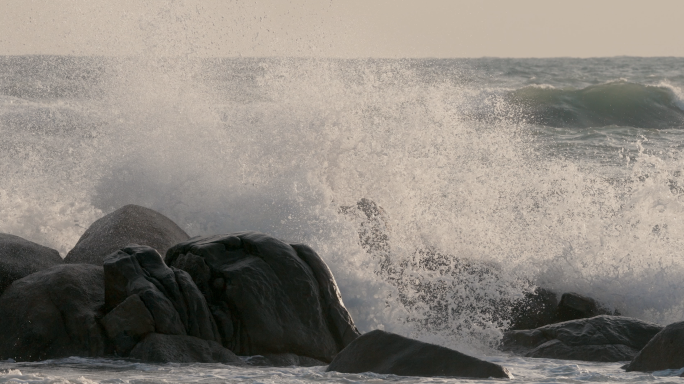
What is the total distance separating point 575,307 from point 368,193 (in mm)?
2763

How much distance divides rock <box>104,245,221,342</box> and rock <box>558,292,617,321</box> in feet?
10.7

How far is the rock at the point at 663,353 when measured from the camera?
4.66 meters

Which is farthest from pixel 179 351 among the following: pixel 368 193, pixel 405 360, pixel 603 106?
pixel 603 106

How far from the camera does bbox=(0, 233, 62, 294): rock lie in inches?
208

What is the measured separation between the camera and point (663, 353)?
186 inches

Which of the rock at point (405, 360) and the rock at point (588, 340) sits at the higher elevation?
the rock at point (405, 360)

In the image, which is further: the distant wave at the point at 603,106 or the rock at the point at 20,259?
the distant wave at the point at 603,106

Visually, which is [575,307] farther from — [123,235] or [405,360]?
[123,235]

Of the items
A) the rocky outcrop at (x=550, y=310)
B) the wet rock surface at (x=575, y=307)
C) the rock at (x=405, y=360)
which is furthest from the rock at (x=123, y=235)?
the wet rock surface at (x=575, y=307)

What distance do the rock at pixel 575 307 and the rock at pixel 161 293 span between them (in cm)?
325

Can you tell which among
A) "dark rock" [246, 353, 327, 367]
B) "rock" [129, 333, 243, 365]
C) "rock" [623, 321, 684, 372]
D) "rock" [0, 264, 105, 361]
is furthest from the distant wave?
"rock" [0, 264, 105, 361]

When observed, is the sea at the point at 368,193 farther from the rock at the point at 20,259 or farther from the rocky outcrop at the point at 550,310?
the rock at the point at 20,259

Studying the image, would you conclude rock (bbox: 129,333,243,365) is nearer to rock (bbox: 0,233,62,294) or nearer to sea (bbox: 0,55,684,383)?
sea (bbox: 0,55,684,383)

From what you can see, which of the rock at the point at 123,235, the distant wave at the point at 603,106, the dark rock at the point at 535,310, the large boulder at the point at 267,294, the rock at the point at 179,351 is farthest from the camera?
the distant wave at the point at 603,106
